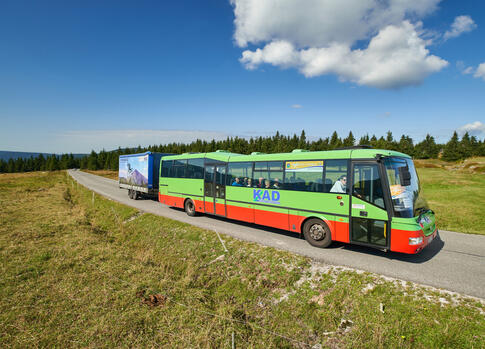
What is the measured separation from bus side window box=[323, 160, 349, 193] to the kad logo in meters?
2.16

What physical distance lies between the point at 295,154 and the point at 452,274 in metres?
5.82

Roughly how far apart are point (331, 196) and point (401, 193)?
79.1 inches

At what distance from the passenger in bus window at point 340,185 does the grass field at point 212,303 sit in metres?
2.51

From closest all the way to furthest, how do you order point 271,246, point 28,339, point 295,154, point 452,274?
point 28,339, point 452,274, point 271,246, point 295,154

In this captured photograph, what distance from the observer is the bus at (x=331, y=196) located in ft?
22.5

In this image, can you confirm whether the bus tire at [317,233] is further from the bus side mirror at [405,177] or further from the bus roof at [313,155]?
the bus side mirror at [405,177]

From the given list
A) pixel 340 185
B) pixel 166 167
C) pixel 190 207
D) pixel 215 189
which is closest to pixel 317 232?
pixel 340 185

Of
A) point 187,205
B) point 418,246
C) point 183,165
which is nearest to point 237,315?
point 418,246

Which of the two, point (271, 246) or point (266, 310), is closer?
point (266, 310)

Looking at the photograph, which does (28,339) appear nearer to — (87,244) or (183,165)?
(87,244)

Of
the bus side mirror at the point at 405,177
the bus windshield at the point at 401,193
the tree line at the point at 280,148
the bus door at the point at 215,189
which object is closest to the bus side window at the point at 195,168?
the bus door at the point at 215,189

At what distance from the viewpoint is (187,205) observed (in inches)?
581

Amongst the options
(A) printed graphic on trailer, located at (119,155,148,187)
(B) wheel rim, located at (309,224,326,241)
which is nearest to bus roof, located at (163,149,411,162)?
(B) wheel rim, located at (309,224,326,241)

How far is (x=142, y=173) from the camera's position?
66.3ft
